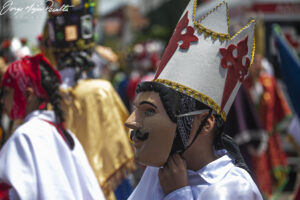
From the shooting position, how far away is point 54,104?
3586mm

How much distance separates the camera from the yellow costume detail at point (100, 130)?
4.57 metres

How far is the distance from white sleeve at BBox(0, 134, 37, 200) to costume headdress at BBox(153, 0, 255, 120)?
1.17 meters

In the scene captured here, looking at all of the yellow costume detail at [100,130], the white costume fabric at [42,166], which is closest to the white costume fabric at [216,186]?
the white costume fabric at [42,166]

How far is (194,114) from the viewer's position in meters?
2.25

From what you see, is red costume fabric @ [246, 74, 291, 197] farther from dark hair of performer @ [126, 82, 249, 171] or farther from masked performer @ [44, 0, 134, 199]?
dark hair of performer @ [126, 82, 249, 171]

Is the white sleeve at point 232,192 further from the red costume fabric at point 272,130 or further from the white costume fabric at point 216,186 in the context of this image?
the red costume fabric at point 272,130

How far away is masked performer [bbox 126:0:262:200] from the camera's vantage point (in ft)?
7.18

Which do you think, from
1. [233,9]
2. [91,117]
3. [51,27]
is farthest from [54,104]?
[233,9]

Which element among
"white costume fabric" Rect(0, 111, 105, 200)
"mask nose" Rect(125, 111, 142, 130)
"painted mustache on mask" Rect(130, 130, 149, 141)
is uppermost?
"mask nose" Rect(125, 111, 142, 130)

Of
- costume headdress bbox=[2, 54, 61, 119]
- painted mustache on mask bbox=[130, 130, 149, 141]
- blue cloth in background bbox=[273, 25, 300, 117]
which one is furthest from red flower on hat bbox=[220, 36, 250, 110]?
blue cloth in background bbox=[273, 25, 300, 117]

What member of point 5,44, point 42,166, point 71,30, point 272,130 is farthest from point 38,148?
point 272,130

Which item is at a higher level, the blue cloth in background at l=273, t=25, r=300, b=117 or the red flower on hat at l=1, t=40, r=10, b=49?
the red flower on hat at l=1, t=40, r=10, b=49

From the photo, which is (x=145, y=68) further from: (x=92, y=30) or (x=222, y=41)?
(x=222, y=41)

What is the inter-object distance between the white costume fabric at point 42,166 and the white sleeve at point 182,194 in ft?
3.72
